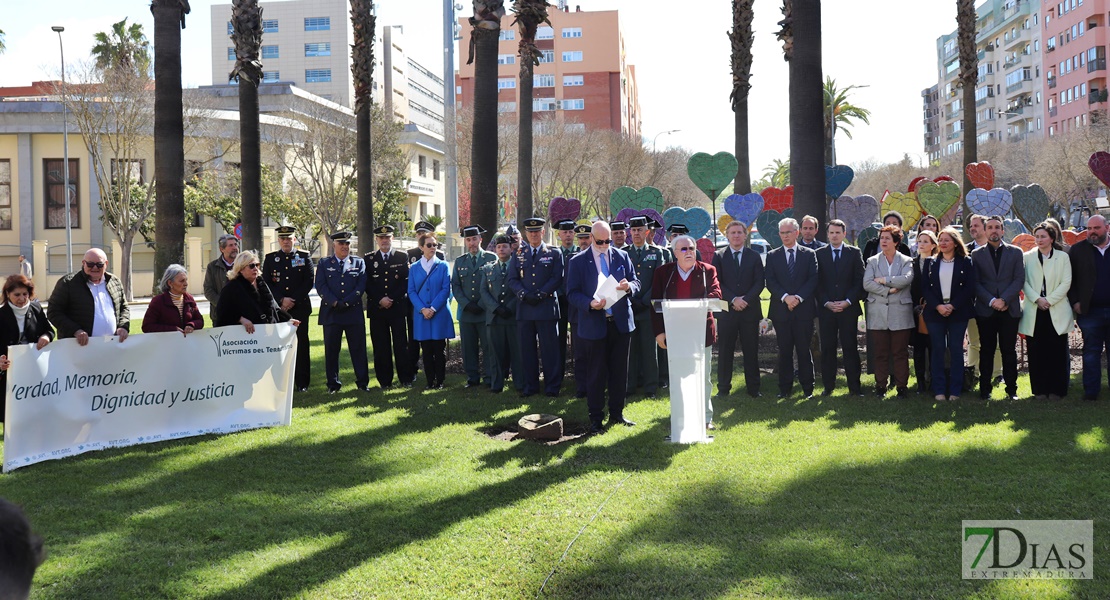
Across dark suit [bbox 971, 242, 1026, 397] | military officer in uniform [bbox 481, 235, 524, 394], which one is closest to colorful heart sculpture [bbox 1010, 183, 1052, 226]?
dark suit [bbox 971, 242, 1026, 397]

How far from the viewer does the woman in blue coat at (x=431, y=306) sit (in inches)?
500

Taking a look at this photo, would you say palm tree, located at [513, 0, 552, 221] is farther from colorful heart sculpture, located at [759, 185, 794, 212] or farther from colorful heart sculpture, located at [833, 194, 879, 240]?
colorful heart sculpture, located at [833, 194, 879, 240]

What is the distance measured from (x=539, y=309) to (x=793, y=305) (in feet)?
10.2

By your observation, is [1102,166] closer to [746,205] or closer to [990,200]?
[990,200]

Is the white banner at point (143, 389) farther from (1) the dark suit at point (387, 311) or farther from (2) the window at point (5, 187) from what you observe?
(2) the window at point (5, 187)

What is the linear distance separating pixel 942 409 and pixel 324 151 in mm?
38369

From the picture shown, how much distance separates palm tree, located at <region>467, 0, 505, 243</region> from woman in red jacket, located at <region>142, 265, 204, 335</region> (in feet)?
19.6

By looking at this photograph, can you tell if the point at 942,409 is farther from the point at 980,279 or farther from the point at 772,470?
the point at 772,470

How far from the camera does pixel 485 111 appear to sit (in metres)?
15.2

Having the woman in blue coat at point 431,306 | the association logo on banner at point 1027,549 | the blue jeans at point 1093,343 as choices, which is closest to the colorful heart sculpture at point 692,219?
the woman in blue coat at point 431,306

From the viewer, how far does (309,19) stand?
314ft

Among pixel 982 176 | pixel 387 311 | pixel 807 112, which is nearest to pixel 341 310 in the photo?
pixel 387 311

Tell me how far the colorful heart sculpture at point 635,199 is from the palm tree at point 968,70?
36.8ft

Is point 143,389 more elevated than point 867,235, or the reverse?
point 867,235
